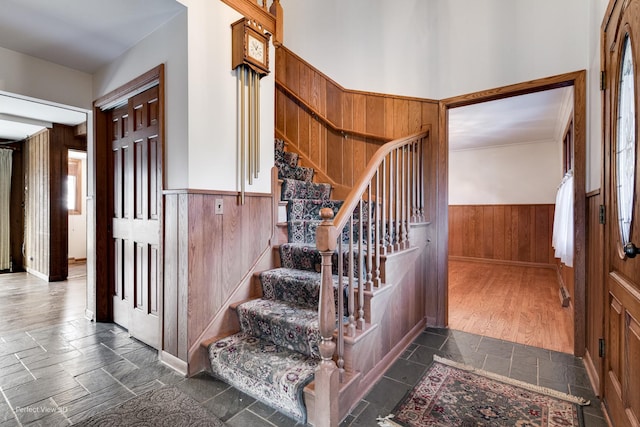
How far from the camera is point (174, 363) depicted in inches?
82.4

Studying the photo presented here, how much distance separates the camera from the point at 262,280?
7.82 feet

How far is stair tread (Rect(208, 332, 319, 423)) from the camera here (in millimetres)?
1608

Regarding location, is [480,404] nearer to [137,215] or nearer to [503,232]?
[137,215]

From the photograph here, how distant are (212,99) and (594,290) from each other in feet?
9.75

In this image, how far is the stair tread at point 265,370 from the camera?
63.3 inches

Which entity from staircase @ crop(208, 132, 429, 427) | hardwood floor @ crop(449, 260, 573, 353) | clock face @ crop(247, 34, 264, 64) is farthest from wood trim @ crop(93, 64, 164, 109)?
hardwood floor @ crop(449, 260, 573, 353)

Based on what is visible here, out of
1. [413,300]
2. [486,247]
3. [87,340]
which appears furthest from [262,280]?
[486,247]

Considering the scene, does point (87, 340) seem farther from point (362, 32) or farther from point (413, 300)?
point (362, 32)

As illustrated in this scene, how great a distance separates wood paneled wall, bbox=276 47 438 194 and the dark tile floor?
2.06m

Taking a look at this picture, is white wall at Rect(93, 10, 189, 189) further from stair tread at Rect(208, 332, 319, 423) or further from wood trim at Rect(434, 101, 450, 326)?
wood trim at Rect(434, 101, 450, 326)

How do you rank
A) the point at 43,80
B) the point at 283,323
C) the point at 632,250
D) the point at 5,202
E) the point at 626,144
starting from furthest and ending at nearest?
1. the point at 5,202
2. the point at 43,80
3. the point at 283,323
4. the point at 626,144
5. the point at 632,250

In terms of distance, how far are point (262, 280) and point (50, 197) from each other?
458cm

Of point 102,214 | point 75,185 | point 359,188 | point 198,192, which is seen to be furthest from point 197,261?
point 75,185

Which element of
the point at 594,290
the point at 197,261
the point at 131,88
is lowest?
the point at 594,290
